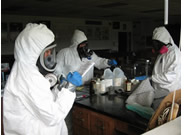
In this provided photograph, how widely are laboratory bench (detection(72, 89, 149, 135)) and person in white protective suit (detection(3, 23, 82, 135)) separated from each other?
402 millimetres


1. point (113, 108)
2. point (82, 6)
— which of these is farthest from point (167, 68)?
point (82, 6)

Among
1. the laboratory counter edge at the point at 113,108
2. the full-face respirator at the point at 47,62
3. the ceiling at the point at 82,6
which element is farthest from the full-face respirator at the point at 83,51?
the ceiling at the point at 82,6

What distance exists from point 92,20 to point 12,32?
3.41 m

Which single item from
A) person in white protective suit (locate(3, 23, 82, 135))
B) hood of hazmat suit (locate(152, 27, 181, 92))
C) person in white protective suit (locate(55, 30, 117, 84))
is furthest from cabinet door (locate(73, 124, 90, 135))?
hood of hazmat suit (locate(152, 27, 181, 92))

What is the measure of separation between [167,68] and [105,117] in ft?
3.66

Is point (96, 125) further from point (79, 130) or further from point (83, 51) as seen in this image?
point (83, 51)

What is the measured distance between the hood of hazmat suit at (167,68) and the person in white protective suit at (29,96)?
1309 mm

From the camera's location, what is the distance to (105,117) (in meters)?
1.63

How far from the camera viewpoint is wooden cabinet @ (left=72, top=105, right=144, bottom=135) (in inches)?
59.5

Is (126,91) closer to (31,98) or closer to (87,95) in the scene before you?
(87,95)

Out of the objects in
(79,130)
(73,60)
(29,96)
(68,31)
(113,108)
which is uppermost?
(68,31)

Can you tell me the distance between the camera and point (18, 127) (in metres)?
1.30

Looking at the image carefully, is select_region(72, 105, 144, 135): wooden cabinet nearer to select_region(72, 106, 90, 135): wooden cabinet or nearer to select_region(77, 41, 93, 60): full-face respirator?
select_region(72, 106, 90, 135): wooden cabinet

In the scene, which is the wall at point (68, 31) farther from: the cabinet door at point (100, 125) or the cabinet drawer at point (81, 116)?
the cabinet door at point (100, 125)
